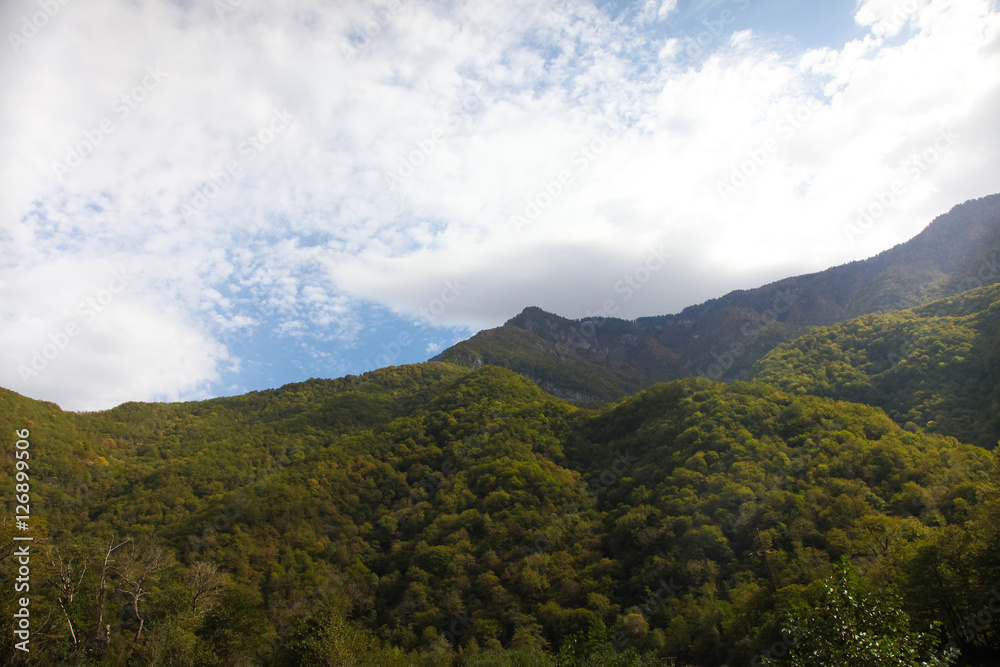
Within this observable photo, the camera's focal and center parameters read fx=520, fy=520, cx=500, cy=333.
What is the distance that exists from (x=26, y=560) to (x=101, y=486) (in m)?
77.7

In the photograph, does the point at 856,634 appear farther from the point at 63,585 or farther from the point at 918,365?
the point at 918,365

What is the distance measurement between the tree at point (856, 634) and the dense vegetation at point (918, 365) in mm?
80043

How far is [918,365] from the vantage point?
103688 millimetres

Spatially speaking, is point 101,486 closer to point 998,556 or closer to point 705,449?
point 705,449

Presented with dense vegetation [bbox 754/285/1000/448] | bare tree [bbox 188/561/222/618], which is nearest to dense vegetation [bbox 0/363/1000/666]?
bare tree [bbox 188/561/222/618]

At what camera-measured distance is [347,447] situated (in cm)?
11044

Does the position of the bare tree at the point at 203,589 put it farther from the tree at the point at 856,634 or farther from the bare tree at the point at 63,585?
the tree at the point at 856,634

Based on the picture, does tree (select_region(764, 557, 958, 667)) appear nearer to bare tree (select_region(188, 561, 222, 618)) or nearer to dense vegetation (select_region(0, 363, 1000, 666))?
dense vegetation (select_region(0, 363, 1000, 666))

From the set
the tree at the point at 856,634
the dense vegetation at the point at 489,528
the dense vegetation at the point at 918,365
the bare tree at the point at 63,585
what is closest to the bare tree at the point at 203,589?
the dense vegetation at the point at 489,528

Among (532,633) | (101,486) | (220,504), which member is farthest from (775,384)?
(101,486)

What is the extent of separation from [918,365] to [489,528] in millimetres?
91123

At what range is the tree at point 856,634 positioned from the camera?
55.0 feet

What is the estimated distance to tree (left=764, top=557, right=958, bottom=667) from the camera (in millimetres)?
16750

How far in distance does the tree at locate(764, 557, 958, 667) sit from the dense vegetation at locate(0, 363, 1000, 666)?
62 cm
